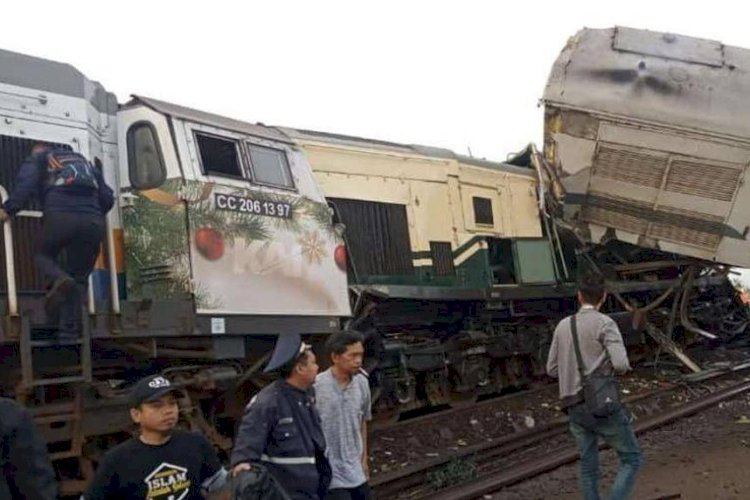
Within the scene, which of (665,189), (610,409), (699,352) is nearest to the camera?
(610,409)

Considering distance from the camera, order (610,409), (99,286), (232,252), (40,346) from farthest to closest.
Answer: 1. (232,252)
2. (99,286)
3. (40,346)
4. (610,409)

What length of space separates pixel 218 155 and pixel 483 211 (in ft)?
16.6

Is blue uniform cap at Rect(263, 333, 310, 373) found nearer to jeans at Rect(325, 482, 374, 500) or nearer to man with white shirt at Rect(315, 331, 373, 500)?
man with white shirt at Rect(315, 331, 373, 500)

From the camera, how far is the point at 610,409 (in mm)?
5535

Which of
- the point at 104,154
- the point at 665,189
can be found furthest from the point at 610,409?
the point at 665,189

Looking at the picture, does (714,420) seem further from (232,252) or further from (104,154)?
(104,154)

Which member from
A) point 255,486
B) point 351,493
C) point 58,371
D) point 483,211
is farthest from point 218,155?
point 483,211

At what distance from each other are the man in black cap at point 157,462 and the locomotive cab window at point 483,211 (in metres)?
8.79

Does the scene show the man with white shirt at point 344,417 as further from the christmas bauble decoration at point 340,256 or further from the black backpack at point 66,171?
the christmas bauble decoration at point 340,256

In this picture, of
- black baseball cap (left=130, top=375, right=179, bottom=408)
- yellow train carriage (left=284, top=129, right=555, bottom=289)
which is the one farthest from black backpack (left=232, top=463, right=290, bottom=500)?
yellow train carriage (left=284, top=129, right=555, bottom=289)

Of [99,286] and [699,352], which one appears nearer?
[99,286]

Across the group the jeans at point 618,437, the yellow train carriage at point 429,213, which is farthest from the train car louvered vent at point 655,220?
the jeans at point 618,437

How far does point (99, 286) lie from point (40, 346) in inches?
30.8

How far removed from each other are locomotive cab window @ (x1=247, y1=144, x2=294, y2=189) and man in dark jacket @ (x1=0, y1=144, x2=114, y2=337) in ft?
6.42
